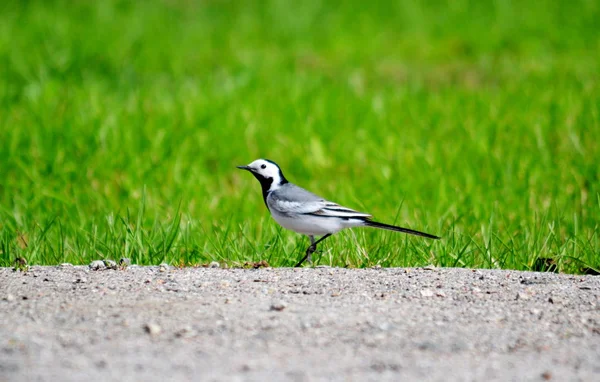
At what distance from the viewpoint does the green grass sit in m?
6.02

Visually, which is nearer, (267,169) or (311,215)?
(311,215)

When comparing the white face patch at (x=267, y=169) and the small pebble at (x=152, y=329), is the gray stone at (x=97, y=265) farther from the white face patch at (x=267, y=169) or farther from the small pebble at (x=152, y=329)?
the small pebble at (x=152, y=329)

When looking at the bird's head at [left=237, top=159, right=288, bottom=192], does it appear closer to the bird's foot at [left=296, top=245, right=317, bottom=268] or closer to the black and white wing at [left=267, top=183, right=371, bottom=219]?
the black and white wing at [left=267, top=183, right=371, bottom=219]

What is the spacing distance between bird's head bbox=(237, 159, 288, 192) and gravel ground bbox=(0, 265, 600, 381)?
804mm

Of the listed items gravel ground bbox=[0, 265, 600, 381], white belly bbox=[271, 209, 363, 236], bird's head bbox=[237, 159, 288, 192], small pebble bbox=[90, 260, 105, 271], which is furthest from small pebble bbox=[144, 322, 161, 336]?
bird's head bbox=[237, 159, 288, 192]

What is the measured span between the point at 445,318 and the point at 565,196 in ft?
11.9

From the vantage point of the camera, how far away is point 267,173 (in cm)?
579

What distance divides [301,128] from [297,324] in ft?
17.6

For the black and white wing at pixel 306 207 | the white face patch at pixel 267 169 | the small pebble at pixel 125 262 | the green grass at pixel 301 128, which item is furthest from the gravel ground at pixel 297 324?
the white face patch at pixel 267 169

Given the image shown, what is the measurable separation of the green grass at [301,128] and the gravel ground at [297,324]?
2.34 feet

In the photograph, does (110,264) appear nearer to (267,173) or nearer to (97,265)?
(97,265)

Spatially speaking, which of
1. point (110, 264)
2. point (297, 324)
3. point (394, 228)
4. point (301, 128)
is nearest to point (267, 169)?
point (394, 228)

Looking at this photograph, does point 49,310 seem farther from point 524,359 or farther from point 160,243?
point 524,359

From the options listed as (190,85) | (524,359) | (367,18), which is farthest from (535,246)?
(367,18)
